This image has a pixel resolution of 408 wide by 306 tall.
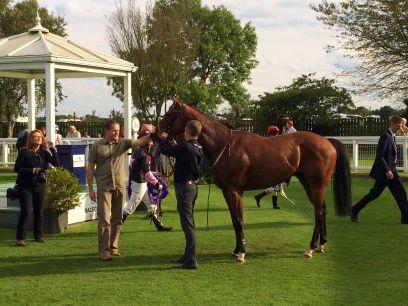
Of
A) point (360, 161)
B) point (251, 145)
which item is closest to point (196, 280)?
point (251, 145)

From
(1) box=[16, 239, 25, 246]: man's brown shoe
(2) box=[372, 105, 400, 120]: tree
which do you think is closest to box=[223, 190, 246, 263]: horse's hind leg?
(1) box=[16, 239, 25, 246]: man's brown shoe

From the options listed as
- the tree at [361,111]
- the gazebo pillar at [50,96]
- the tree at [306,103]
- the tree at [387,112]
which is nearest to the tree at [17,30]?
the tree at [306,103]

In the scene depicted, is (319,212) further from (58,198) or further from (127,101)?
(127,101)

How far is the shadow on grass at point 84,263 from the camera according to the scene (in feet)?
23.2

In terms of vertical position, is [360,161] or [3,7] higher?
[3,7]

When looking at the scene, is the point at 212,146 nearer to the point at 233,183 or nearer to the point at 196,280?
the point at 233,183

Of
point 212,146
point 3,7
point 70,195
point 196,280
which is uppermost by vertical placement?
point 3,7

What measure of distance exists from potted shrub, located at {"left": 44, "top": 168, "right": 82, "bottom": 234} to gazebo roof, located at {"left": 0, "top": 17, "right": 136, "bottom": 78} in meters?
2.49

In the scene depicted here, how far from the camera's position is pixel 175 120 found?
25.5 feet

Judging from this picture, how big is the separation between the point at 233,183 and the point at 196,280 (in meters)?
1.56

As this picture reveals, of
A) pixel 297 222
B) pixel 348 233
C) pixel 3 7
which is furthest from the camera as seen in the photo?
pixel 3 7

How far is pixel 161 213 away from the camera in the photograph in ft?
37.8

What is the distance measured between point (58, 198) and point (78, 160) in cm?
340

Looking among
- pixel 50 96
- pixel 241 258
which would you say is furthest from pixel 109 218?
pixel 50 96
